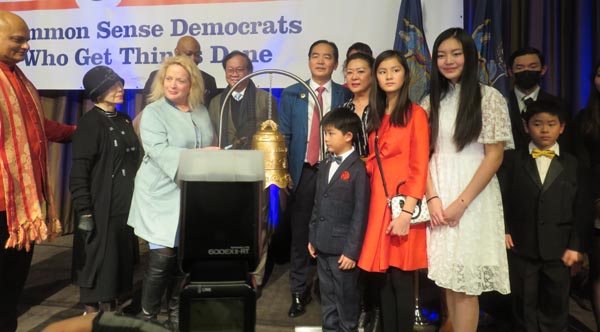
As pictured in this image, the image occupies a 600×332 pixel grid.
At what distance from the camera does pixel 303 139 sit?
8.66 feet

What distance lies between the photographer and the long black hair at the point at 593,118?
2324mm

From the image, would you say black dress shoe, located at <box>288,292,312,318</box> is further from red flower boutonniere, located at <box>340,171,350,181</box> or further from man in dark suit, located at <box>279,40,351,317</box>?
red flower boutonniere, located at <box>340,171,350,181</box>

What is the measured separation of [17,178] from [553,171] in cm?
258

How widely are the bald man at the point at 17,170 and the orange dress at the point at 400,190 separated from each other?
62.1 inches

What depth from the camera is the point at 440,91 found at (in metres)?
1.98

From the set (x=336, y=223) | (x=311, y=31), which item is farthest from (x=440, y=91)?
(x=311, y=31)

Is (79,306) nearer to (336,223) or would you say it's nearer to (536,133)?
(336,223)

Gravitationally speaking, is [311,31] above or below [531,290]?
above

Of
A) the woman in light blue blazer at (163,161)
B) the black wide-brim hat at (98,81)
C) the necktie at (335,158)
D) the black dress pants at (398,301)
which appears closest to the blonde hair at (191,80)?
the woman in light blue blazer at (163,161)

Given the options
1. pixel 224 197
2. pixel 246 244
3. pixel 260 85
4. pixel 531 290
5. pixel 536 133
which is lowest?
pixel 531 290

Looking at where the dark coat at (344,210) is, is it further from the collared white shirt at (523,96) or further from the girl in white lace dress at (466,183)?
the collared white shirt at (523,96)

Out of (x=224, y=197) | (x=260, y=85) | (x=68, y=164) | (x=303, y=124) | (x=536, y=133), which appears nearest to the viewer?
(x=224, y=197)

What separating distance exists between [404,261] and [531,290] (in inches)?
32.6

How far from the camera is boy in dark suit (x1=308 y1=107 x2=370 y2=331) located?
2016mm
